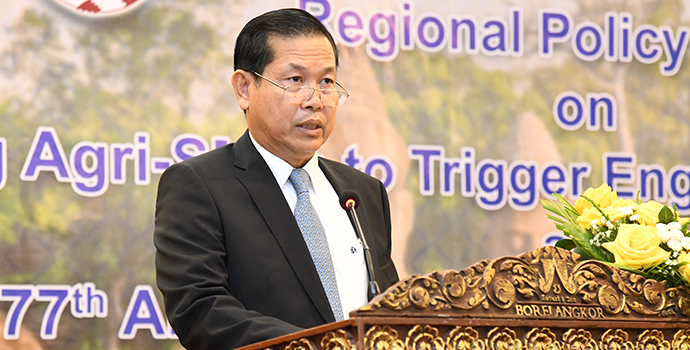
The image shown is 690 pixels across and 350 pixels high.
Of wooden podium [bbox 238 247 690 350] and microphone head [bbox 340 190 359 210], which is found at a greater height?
microphone head [bbox 340 190 359 210]

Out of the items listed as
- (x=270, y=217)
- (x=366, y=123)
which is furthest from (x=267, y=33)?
Result: (x=366, y=123)

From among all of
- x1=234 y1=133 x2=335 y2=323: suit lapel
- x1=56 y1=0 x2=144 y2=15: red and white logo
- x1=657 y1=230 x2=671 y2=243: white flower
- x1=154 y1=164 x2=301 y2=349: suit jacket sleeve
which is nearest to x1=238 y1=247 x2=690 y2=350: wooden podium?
x1=657 y1=230 x2=671 y2=243: white flower

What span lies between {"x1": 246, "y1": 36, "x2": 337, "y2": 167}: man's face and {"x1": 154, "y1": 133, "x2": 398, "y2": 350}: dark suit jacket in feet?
0.34

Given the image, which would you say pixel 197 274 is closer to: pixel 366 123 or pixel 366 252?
pixel 366 252

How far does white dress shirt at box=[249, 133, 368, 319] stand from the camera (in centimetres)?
203

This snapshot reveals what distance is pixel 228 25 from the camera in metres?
3.31

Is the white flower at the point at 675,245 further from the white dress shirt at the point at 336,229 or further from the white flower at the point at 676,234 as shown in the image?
the white dress shirt at the point at 336,229

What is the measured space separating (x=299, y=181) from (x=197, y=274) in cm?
46

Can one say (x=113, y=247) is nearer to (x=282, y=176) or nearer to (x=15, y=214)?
(x=15, y=214)

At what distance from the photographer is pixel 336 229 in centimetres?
213

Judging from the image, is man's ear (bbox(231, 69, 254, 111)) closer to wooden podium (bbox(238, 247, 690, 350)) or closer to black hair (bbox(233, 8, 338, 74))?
black hair (bbox(233, 8, 338, 74))

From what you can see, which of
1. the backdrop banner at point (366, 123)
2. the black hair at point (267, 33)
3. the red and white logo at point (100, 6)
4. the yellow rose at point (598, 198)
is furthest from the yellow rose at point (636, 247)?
the red and white logo at point (100, 6)

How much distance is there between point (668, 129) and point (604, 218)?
7.02ft

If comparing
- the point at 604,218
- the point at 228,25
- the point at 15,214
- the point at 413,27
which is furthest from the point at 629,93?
the point at 15,214
